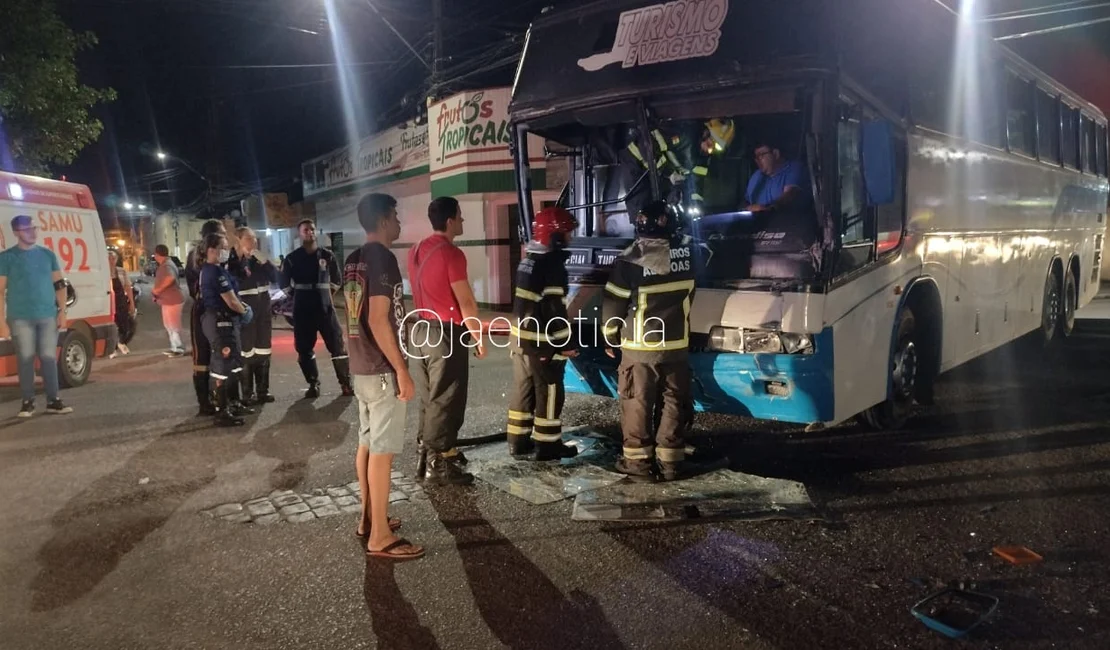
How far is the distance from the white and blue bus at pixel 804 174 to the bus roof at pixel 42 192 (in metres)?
5.92

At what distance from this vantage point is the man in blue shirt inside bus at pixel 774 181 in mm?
4910

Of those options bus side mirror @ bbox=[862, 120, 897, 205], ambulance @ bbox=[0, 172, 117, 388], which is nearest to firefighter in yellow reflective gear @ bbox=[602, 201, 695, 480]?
bus side mirror @ bbox=[862, 120, 897, 205]

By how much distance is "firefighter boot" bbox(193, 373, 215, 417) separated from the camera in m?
7.30

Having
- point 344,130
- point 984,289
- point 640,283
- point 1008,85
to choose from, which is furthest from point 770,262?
point 344,130

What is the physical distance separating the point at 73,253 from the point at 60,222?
0.39 metres

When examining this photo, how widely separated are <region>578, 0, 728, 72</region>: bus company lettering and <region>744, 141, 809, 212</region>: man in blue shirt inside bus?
93 centimetres

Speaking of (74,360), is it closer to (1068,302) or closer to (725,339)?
(725,339)

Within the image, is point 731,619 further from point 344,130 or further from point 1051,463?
point 344,130

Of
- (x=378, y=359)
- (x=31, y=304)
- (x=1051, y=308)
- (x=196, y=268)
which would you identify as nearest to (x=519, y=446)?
(x=378, y=359)

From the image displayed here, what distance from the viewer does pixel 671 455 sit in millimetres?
5070

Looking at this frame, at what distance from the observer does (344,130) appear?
2681cm

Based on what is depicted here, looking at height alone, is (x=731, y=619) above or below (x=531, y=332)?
below

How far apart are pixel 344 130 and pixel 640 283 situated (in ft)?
79.6

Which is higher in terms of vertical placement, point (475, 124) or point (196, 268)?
point (475, 124)
